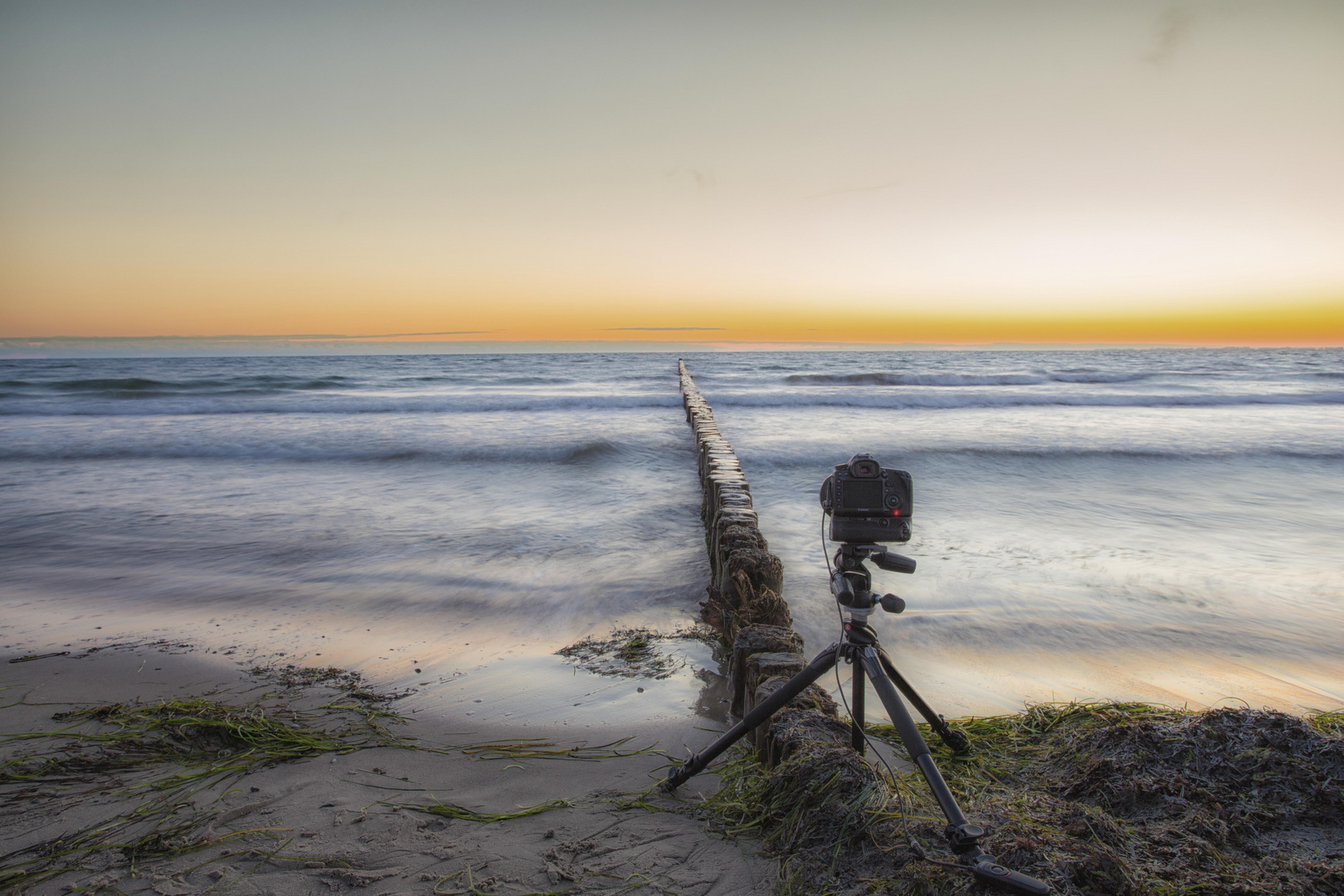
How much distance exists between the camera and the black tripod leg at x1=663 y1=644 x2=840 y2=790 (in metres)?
1.82

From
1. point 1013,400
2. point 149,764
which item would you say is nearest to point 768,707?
point 149,764

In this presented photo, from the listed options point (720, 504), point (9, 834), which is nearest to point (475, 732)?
point (9, 834)

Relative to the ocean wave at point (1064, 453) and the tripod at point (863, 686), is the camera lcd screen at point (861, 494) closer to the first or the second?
the tripod at point (863, 686)

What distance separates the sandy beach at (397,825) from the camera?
1798 mm

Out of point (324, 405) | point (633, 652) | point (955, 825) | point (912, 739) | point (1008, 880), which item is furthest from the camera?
point (324, 405)

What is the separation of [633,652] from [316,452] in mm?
10858

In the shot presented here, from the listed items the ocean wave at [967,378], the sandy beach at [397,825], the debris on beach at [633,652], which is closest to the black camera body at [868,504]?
the sandy beach at [397,825]

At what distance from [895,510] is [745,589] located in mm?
1615

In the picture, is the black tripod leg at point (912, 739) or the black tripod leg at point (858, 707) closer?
the black tripod leg at point (912, 739)

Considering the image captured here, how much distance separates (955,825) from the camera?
1485 mm

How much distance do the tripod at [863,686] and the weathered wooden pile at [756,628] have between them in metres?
0.16

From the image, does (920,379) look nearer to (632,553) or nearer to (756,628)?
(632,553)

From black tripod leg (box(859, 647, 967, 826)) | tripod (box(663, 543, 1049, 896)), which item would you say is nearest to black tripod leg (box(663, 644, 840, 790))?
tripod (box(663, 543, 1049, 896))

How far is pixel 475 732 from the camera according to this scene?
2762mm
